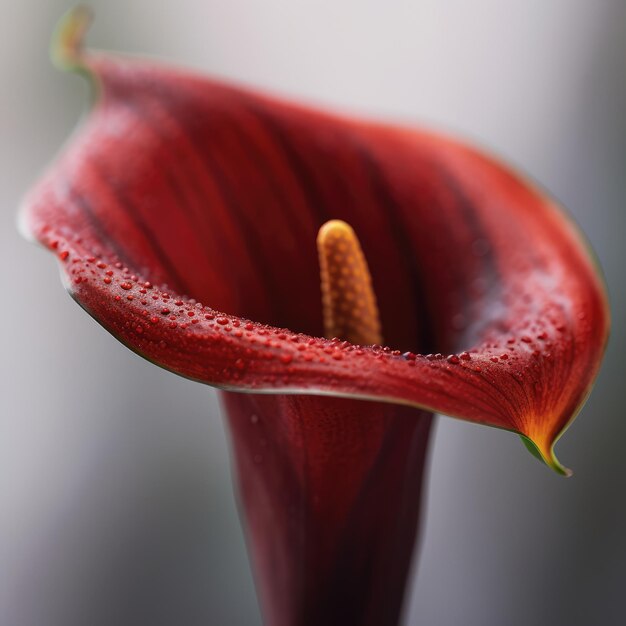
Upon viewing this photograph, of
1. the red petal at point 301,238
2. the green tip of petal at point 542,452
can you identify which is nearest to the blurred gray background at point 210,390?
the red petal at point 301,238

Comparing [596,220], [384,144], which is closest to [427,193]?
[384,144]

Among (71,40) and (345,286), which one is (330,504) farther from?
(71,40)

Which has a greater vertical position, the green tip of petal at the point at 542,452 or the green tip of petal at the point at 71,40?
the green tip of petal at the point at 71,40

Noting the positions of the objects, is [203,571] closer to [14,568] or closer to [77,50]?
[14,568]

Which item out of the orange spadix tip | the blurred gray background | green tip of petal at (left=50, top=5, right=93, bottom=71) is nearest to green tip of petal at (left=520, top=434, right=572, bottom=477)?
the orange spadix tip

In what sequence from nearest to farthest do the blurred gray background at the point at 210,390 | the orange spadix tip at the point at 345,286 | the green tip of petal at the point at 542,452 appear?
the green tip of petal at the point at 542,452 → the orange spadix tip at the point at 345,286 → the blurred gray background at the point at 210,390

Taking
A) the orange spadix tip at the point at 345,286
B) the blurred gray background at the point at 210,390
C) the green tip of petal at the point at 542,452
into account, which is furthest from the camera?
the blurred gray background at the point at 210,390

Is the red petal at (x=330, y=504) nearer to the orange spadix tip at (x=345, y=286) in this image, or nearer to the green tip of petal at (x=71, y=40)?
the orange spadix tip at (x=345, y=286)

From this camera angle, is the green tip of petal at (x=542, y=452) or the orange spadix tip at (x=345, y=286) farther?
the orange spadix tip at (x=345, y=286)
